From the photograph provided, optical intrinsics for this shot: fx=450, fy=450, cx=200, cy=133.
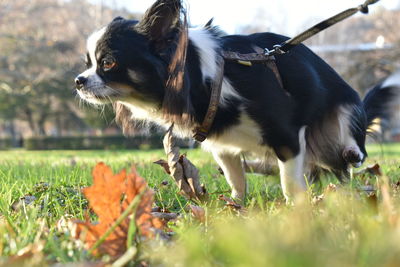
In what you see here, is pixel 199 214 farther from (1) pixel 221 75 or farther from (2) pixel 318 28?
(2) pixel 318 28

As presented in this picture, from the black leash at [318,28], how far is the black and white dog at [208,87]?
13cm

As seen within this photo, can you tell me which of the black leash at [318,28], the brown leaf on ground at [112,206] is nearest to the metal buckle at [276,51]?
the black leash at [318,28]

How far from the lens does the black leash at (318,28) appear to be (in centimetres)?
283

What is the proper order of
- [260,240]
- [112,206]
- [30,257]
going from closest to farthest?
1. [260,240]
2. [30,257]
3. [112,206]

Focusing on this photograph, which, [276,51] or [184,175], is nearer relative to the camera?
[184,175]

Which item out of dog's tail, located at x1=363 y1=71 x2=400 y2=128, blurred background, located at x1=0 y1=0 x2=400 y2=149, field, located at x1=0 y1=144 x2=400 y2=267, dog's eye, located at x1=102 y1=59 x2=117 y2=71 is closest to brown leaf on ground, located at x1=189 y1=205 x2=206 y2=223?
field, located at x1=0 y1=144 x2=400 y2=267

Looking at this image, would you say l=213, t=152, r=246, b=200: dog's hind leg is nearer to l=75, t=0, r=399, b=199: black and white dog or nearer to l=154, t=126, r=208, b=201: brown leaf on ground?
l=75, t=0, r=399, b=199: black and white dog

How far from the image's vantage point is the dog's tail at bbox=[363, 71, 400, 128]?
14.3 feet

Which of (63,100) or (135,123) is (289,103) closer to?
(135,123)

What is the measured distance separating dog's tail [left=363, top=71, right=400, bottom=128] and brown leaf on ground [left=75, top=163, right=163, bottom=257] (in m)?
3.41

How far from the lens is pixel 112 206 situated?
4.68ft

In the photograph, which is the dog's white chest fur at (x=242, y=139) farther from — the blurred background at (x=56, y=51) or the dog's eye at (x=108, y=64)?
the blurred background at (x=56, y=51)

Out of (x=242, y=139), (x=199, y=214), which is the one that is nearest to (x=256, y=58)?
(x=242, y=139)

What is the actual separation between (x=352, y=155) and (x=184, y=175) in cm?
155
